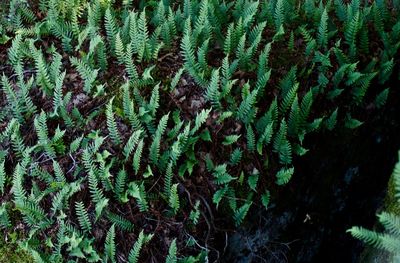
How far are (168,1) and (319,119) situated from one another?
7.65 ft

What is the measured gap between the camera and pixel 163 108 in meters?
5.28

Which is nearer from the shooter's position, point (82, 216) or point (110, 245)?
point (110, 245)

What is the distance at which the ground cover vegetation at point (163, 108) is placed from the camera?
469 centimetres

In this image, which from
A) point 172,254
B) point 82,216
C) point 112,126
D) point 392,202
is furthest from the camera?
point 392,202

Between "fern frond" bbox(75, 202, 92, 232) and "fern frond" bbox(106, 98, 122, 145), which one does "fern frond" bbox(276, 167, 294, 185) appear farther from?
"fern frond" bbox(75, 202, 92, 232)

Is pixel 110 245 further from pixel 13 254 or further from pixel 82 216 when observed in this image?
pixel 13 254

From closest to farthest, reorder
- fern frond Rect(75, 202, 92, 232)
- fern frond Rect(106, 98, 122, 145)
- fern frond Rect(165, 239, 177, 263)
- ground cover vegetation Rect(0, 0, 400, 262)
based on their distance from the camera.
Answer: fern frond Rect(165, 239, 177, 263), fern frond Rect(75, 202, 92, 232), ground cover vegetation Rect(0, 0, 400, 262), fern frond Rect(106, 98, 122, 145)

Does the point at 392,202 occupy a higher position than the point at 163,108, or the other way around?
the point at 163,108

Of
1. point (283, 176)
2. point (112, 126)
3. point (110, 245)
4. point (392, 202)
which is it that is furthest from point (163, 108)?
point (392, 202)

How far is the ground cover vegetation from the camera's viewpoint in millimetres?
4688

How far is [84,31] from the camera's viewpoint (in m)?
5.69

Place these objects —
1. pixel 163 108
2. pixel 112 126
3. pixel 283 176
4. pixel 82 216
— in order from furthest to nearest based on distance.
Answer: pixel 163 108
pixel 283 176
pixel 112 126
pixel 82 216

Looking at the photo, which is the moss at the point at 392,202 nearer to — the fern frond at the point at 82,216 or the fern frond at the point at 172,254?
the fern frond at the point at 172,254

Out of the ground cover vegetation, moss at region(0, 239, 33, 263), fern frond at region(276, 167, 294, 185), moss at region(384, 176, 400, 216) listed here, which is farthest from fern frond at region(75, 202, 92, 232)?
moss at region(384, 176, 400, 216)
